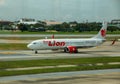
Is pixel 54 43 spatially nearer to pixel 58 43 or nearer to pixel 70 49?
pixel 58 43

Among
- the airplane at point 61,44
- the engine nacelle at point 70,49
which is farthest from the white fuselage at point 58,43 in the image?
the engine nacelle at point 70,49

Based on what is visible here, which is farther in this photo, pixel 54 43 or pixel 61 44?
pixel 61 44

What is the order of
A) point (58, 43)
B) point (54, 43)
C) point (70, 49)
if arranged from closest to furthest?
1. point (54, 43)
2. point (70, 49)
3. point (58, 43)

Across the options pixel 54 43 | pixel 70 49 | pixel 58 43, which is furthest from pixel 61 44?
pixel 70 49

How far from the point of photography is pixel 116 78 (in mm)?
35781

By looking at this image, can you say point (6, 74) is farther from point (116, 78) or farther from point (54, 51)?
point (54, 51)

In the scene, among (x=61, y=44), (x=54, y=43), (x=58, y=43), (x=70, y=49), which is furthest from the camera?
(x=61, y=44)

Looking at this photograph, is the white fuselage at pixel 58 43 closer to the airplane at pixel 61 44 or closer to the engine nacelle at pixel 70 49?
the airplane at pixel 61 44

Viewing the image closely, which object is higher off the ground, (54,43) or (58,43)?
(54,43)

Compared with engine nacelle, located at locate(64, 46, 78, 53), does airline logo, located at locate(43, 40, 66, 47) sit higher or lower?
higher

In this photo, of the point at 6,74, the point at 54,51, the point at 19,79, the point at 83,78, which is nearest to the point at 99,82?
the point at 83,78

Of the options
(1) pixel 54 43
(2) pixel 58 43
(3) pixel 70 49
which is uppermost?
(1) pixel 54 43

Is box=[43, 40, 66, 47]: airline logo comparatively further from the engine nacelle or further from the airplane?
the engine nacelle

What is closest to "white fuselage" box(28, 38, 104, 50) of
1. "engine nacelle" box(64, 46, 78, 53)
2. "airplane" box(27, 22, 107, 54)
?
"airplane" box(27, 22, 107, 54)
